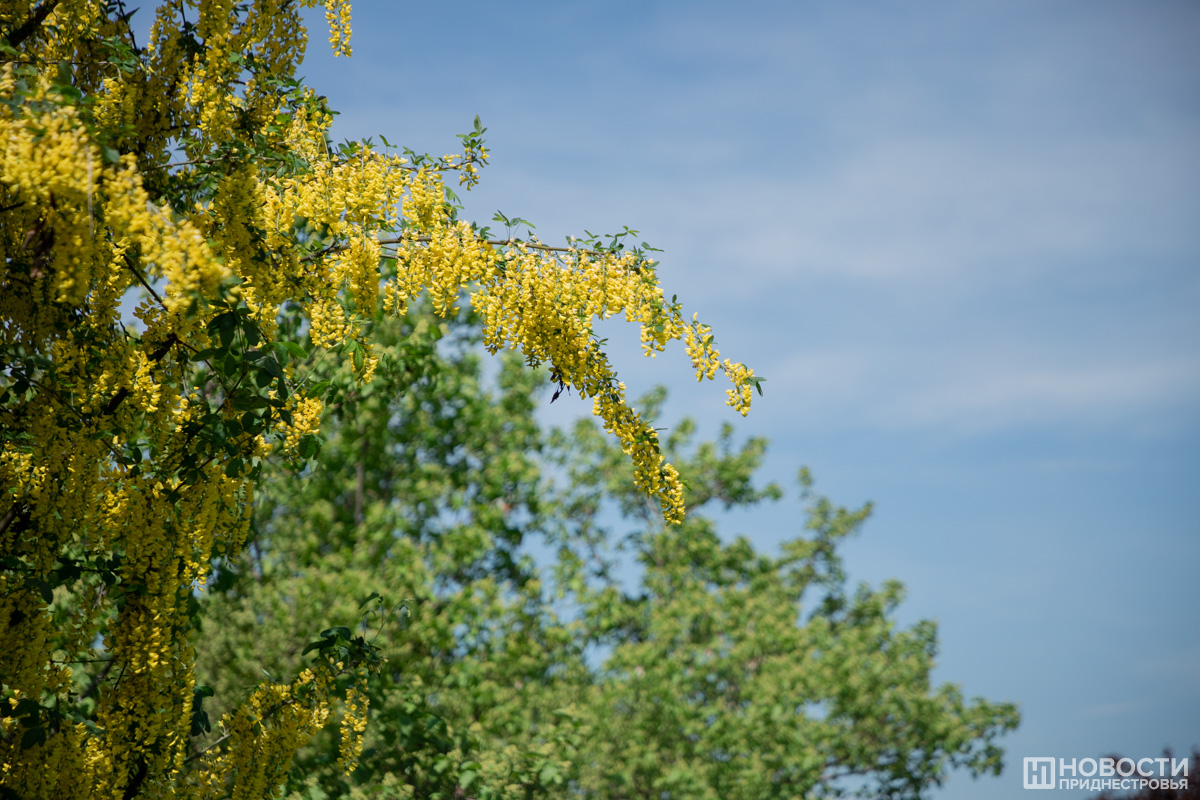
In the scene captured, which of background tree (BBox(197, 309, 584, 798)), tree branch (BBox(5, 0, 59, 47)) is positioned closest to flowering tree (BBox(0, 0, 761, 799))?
tree branch (BBox(5, 0, 59, 47))

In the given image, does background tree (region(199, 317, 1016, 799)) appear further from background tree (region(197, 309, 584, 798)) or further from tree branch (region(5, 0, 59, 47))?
tree branch (region(5, 0, 59, 47))

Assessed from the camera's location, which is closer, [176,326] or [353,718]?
[176,326]

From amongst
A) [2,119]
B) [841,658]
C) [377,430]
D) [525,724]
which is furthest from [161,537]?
[841,658]

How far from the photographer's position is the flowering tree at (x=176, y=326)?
132 inches

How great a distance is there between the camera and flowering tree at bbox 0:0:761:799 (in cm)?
336

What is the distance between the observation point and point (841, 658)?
15.5m

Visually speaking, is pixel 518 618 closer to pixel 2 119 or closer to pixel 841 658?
pixel 841 658

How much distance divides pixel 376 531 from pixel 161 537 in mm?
8443

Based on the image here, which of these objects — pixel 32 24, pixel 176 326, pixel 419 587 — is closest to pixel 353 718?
pixel 176 326

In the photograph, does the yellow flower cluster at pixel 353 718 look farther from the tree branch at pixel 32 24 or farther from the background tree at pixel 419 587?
the tree branch at pixel 32 24

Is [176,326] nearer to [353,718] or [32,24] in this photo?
[32,24]

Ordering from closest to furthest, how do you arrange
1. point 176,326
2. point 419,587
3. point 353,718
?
point 176,326
point 353,718
point 419,587

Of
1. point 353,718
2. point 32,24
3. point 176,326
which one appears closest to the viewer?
point 176,326

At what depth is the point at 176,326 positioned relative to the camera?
141 inches
